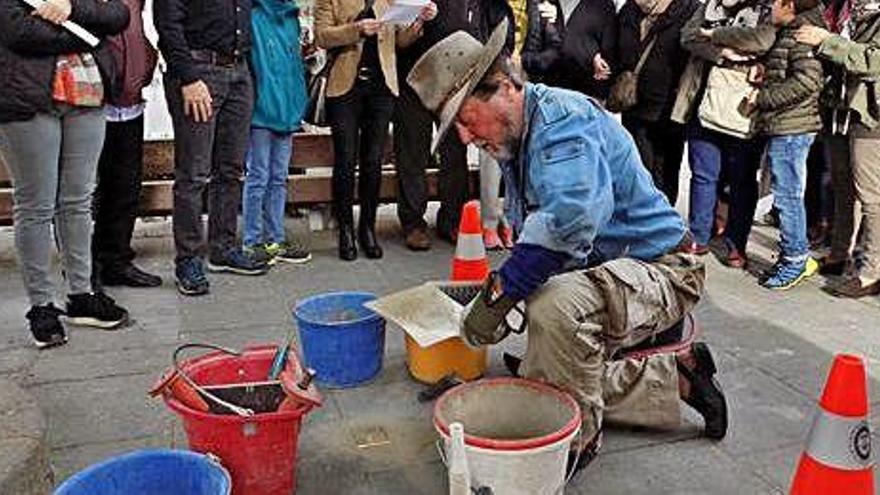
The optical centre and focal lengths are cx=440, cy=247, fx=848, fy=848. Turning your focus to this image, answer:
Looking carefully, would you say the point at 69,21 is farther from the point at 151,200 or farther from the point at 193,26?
the point at 151,200

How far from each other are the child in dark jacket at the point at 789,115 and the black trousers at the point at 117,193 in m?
3.29

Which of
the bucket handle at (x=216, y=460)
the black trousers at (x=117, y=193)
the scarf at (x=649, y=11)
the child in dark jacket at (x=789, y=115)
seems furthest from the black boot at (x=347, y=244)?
the bucket handle at (x=216, y=460)

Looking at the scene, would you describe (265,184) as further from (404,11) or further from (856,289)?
(856,289)

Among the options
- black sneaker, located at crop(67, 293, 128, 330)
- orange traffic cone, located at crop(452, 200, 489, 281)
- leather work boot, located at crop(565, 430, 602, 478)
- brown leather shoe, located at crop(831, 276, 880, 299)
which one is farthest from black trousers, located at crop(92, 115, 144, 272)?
brown leather shoe, located at crop(831, 276, 880, 299)

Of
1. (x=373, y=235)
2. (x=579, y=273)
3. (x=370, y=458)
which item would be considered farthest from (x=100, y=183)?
(x=579, y=273)

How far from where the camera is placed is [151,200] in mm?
5434

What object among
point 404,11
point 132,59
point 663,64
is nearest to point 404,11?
point 404,11

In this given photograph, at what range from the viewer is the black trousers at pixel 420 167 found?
209 inches

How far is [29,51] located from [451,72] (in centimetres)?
187

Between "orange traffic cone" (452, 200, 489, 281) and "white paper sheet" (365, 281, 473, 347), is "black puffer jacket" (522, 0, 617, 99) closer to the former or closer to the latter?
"orange traffic cone" (452, 200, 489, 281)

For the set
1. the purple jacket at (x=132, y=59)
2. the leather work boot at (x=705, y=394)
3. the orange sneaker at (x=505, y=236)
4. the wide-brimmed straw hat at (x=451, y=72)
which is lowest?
the orange sneaker at (x=505, y=236)

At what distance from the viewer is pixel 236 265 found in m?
4.95

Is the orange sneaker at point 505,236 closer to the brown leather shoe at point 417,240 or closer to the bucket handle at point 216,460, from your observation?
the brown leather shoe at point 417,240

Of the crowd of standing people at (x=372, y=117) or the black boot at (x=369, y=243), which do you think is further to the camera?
the black boot at (x=369, y=243)
